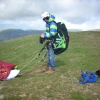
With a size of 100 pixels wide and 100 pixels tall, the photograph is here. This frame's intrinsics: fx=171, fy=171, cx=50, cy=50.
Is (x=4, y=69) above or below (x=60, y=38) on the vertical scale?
below

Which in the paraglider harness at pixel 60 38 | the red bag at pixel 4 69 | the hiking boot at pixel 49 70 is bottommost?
the hiking boot at pixel 49 70

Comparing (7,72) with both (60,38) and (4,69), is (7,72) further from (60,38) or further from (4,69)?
(60,38)

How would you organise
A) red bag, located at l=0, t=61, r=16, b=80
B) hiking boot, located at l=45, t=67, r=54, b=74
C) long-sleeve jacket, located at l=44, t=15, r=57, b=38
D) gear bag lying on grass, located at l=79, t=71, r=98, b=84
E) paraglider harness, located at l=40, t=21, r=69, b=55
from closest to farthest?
gear bag lying on grass, located at l=79, t=71, r=98, b=84 → red bag, located at l=0, t=61, r=16, b=80 → long-sleeve jacket, located at l=44, t=15, r=57, b=38 → paraglider harness, located at l=40, t=21, r=69, b=55 → hiking boot, located at l=45, t=67, r=54, b=74

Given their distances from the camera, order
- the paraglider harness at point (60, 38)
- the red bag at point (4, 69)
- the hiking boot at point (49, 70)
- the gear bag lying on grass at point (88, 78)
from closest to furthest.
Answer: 1. the gear bag lying on grass at point (88, 78)
2. the red bag at point (4, 69)
3. the paraglider harness at point (60, 38)
4. the hiking boot at point (49, 70)

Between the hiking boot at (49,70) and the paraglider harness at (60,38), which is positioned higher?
the paraglider harness at (60,38)

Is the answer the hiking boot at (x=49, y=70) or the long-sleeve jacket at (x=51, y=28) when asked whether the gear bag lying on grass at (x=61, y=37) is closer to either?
the long-sleeve jacket at (x=51, y=28)

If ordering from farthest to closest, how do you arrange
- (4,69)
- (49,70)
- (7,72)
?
(49,70)
(4,69)
(7,72)

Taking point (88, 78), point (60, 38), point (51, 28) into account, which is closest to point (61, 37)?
point (60, 38)

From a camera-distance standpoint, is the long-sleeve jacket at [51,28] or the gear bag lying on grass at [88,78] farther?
the long-sleeve jacket at [51,28]

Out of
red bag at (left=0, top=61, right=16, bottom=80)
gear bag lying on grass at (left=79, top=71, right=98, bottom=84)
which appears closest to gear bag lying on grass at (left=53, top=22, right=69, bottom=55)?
gear bag lying on grass at (left=79, top=71, right=98, bottom=84)

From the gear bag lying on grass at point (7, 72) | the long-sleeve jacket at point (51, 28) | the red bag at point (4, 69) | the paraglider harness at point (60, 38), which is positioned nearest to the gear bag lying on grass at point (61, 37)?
the paraglider harness at point (60, 38)

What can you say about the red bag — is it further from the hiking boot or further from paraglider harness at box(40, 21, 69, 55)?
paraglider harness at box(40, 21, 69, 55)

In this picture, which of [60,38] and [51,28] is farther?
[60,38]

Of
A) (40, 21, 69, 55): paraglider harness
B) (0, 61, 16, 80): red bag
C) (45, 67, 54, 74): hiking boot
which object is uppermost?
(40, 21, 69, 55): paraglider harness
